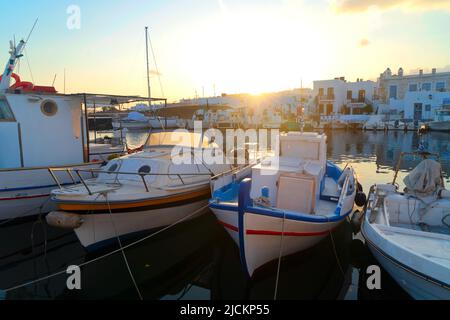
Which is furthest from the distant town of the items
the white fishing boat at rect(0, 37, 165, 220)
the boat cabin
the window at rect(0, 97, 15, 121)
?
the boat cabin

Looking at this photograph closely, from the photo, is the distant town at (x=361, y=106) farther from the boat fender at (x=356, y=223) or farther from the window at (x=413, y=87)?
the boat fender at (x=356, y=223)

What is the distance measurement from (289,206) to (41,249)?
7.04 meters

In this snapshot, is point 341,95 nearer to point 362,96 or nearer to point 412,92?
point 362,96

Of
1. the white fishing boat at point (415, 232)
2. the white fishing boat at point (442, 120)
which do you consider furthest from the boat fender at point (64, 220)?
the white fishing boat at point (442, 120)

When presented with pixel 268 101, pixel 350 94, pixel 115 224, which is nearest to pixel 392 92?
pixel 350 94

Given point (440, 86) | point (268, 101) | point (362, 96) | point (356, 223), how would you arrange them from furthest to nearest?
point (268, 101)
point (362, 96)
point (440, 86)
point (356, 223)

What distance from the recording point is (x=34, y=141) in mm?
10961

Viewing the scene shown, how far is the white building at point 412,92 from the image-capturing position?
5462 cm

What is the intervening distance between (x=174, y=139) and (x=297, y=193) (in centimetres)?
532

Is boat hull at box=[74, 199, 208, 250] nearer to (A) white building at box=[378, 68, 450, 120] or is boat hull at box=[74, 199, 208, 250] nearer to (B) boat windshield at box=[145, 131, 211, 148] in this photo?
(B) boat windshield at box=[145, 131, 211, 148]

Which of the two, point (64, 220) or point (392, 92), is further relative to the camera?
point (392, 92)

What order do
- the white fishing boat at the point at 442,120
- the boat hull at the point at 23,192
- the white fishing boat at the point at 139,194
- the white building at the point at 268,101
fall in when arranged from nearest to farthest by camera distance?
the white fishing boat at the point at 139,194 → the boat hull at the point at 23,192 → the white fishing boat at the point at 442,120 → the white building at the point at 268,101

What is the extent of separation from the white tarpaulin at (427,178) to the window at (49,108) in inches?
479
